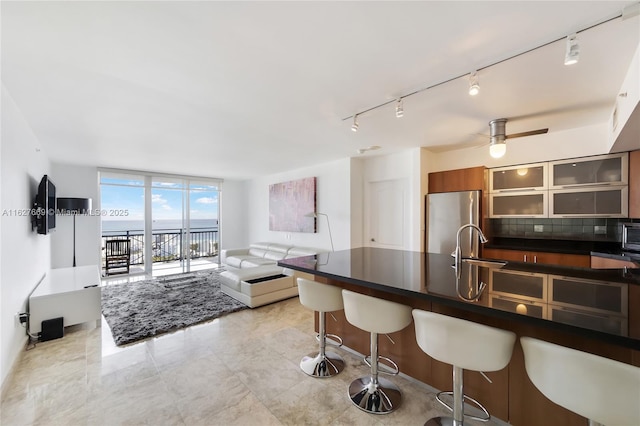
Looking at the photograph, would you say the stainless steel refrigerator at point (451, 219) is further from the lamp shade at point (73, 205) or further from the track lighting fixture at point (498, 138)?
the lamp shade at point (73, 205)

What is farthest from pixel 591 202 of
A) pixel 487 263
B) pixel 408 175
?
pixel 408 175

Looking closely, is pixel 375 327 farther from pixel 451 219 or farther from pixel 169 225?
pixel 169 225

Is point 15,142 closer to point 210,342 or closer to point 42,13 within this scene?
point 42,13

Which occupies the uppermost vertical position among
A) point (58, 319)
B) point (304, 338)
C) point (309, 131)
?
point (309, 131)

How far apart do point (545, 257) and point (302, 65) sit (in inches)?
144

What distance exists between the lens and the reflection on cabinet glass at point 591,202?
9.71 ft

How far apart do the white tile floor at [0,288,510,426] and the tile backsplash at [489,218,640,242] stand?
3.10m

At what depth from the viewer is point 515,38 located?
1568 millimetres

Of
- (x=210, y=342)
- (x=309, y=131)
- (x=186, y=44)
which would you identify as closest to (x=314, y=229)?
(x=309, y=131)

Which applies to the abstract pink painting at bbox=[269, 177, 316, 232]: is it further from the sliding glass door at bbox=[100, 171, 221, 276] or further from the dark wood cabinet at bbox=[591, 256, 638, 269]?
the dark wood cabinet at bbox=[591, 256, 638, 269]

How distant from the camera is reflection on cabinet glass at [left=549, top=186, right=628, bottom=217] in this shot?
2.96m

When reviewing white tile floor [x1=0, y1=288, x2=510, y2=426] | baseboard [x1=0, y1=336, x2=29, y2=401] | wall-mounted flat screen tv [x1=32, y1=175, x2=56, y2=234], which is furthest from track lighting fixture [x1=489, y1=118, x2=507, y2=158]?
wall-mounted flat screen tv [x1=32, y1=175, x2=56, y2=234]

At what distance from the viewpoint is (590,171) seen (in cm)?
314

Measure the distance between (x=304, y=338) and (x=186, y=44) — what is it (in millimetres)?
2916
